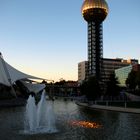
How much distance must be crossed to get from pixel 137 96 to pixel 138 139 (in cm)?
6017

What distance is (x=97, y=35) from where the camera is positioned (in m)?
173

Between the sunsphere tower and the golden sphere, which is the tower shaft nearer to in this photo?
the sunsphere tower

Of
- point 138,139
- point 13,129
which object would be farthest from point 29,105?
point 138,139

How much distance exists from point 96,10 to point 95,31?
10.1 metres

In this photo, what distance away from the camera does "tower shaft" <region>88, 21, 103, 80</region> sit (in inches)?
6703

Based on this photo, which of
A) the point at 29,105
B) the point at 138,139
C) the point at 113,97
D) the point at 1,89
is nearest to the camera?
the point at 138,139

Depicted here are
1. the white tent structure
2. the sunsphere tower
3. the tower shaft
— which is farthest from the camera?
the sunsphere tower

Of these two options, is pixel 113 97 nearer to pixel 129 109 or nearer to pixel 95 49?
pixel 129 109

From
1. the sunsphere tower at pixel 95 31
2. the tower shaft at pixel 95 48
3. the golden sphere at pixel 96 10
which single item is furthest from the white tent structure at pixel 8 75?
the golden sphere at pixel 96 10

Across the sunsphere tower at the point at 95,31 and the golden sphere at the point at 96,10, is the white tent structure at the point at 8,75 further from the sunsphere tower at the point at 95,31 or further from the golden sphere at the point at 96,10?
the golden sphere at the point at 96,10

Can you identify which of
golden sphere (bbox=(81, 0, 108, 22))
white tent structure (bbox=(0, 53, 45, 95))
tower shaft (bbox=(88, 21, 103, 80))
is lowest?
white tent structure (bbox=(0, 53, 45, 95))

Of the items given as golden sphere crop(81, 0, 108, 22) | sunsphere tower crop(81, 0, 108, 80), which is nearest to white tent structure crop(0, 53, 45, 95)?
sunsphere tower crop(81, 0, 108, 80)

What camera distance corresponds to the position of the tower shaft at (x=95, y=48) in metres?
170

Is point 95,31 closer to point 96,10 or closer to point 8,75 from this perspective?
point 96,10
